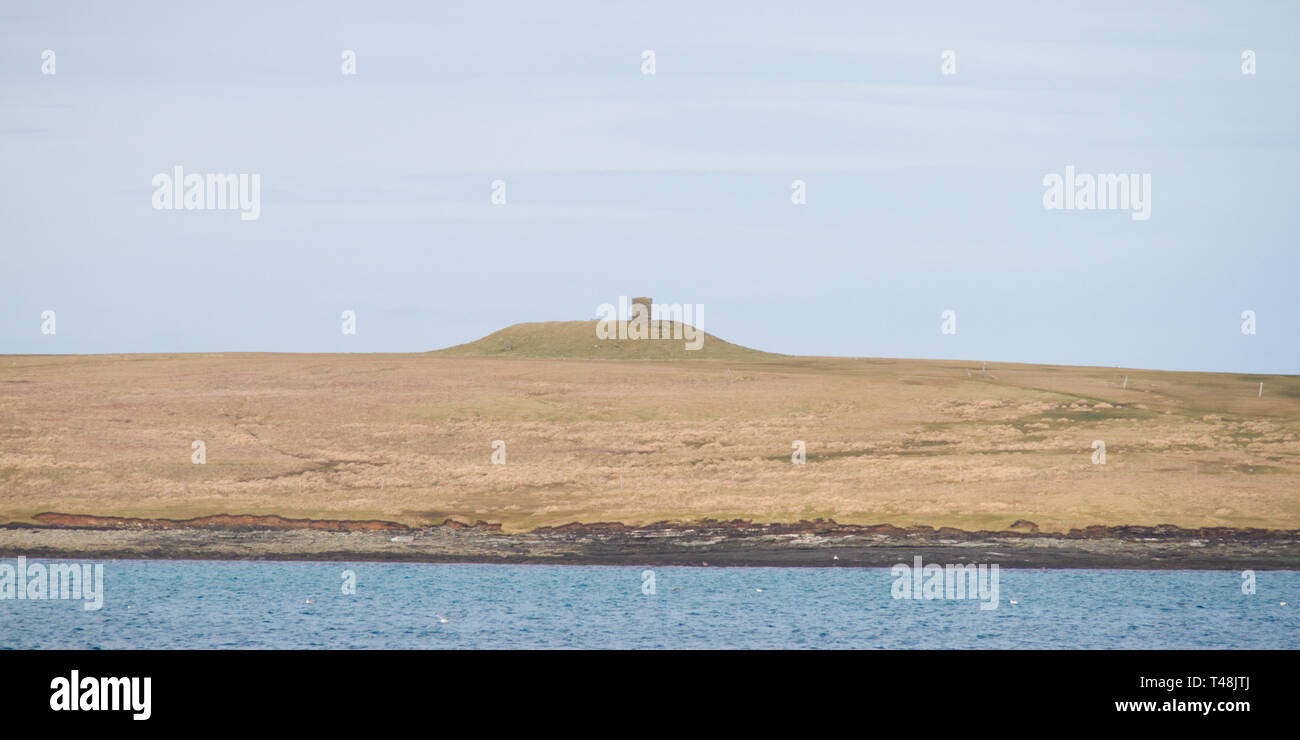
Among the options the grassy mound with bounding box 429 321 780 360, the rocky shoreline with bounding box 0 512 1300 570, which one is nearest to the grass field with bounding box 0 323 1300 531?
the rocky shoreline with bounding box 0 512 1300 570

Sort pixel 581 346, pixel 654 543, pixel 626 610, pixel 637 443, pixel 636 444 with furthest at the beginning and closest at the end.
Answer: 1. pixel 581 346
2. pixel 637 443
3. pixel 636 444
4. pixel 654 543
5. pixel 626 610

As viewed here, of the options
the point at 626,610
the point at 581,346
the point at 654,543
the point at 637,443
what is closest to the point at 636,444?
the point at 637,443

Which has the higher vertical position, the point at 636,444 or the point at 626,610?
the point at 636,444

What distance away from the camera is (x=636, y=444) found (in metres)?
82.1

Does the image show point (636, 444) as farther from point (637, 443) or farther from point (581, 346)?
point (581, 346)

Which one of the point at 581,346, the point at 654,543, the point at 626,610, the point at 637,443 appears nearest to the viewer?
the point at 626,610

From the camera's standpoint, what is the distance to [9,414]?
8506cm

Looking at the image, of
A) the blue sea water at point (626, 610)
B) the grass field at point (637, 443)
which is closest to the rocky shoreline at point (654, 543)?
the blue sea water at point (626, 610)

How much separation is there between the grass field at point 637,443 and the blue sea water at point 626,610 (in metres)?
10.9

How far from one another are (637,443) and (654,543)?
23876mm
